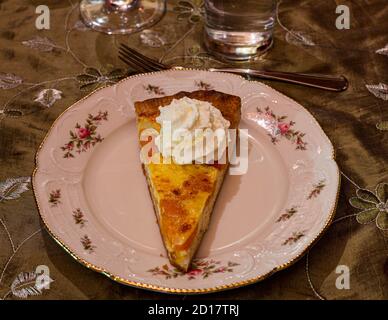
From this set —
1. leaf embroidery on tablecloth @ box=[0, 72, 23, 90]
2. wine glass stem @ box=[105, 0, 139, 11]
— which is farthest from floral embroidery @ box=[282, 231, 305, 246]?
wine glass stem @ box=[105, 0, 139, 11]

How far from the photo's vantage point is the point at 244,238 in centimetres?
112

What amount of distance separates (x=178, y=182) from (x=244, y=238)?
18 centimetres

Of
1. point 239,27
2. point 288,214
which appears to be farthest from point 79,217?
point 239,27

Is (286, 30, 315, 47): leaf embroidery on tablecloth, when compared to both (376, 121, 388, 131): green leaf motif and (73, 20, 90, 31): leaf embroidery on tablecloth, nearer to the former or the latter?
(376, 121, 388, 131): green leaf motif

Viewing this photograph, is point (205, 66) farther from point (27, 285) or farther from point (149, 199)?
point (27, 285)

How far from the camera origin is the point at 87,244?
1065mm

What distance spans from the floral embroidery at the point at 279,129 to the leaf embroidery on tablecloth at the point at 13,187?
0.59 m

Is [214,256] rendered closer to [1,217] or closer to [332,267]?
[332,267]

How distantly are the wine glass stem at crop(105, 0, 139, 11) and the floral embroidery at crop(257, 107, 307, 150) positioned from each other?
2.20ft

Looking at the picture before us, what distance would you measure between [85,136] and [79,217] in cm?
26

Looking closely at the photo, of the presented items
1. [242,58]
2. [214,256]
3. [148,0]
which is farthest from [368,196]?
[148,0]

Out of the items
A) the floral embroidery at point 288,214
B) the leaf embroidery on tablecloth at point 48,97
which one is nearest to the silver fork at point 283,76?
the leaf embroidery on tablecloth at point 48,97

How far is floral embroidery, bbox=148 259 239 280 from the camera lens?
3.36 ft

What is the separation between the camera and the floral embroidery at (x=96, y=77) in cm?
152
